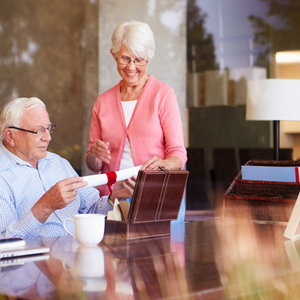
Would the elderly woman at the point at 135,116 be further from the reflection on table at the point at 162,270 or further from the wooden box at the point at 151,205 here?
the reflection on table at the point at 162,270

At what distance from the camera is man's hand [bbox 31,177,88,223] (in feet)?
4.50

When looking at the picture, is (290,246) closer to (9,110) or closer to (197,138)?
(9,110)

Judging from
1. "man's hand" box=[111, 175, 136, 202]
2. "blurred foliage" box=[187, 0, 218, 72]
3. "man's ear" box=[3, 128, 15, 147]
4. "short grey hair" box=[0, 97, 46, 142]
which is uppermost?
"blurred foliage" box=[187, 0, 218, 72]

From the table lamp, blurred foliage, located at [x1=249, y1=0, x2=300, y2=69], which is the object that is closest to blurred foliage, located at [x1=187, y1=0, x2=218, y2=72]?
blurred foliage, located at [x1=249, y1=0, x2=300, y2=69]

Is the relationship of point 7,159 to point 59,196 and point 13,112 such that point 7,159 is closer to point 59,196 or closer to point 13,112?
point 13,112

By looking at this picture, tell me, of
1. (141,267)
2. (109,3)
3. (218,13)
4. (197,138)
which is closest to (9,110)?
(141,267)

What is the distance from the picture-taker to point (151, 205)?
1334mm

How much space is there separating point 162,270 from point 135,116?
1.16 m

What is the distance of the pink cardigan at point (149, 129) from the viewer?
6.56 feet

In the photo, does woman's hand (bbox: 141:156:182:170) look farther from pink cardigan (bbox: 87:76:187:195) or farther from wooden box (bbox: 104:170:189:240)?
wooden box (bbox: 104:170:189:240)

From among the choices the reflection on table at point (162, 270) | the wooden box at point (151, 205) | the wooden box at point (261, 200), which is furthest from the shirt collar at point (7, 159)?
the wooden box at point (261, 200)

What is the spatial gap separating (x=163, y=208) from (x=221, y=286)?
53 centimetres

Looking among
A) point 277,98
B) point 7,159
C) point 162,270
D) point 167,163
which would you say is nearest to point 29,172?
point 7,159

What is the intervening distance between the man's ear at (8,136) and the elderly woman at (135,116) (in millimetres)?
387
